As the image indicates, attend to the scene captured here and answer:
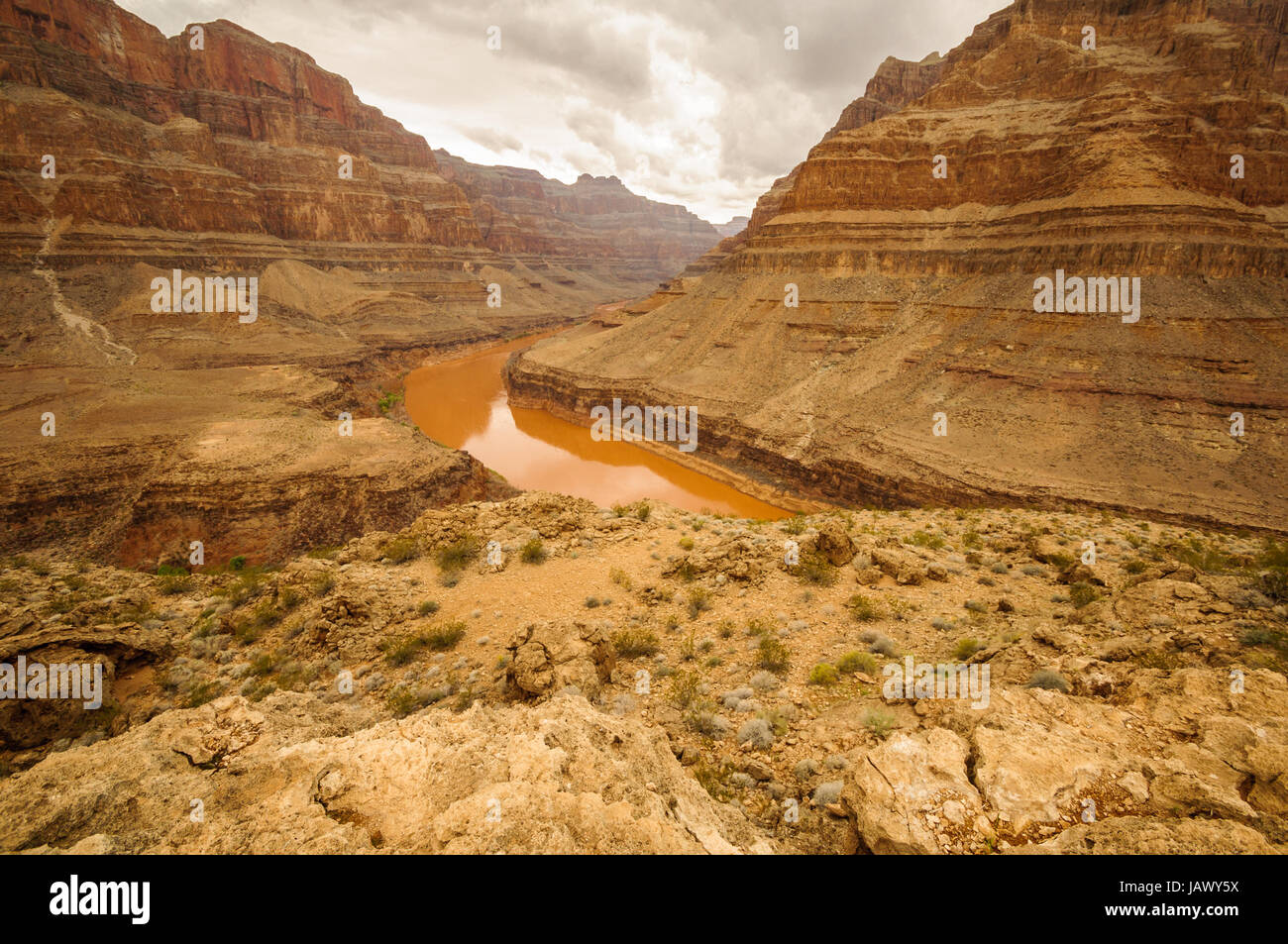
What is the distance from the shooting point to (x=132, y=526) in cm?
1797

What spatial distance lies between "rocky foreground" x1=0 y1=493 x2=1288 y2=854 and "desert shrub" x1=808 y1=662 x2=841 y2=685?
0.24 feet

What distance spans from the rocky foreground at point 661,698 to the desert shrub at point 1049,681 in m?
0.05

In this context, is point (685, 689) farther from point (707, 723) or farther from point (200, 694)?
point (200, 694)

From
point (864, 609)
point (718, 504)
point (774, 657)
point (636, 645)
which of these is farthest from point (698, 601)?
point (718, 504)

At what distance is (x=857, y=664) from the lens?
262 inches

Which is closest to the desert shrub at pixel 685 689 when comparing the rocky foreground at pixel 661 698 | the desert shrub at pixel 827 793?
the rocky foreground at pixel 661 698

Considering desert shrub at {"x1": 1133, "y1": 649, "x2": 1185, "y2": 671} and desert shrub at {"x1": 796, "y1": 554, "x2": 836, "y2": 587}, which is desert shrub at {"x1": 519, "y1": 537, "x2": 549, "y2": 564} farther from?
desert shrub at {"x1": 1133, "y1": 649, "x2": 1185, "y2": 671}

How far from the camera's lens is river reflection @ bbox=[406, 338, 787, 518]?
2791 cm

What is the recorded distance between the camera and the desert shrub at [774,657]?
6.93 metres

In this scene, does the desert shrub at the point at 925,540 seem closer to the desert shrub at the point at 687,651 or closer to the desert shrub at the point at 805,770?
the desert shrub at the point at 687,651

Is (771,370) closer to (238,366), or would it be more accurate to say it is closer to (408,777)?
(408,777)

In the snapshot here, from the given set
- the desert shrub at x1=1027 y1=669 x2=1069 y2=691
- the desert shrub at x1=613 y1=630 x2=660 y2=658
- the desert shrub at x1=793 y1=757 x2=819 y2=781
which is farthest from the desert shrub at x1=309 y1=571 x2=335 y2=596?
the desert shrub at x1=1027 y1=669 x2=1069 y2=691
